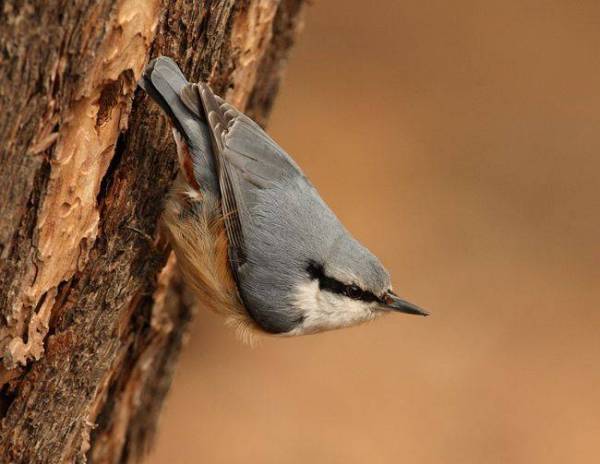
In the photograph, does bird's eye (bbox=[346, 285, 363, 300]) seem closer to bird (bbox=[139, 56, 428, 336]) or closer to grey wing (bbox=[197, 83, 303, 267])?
bird (bbox=[139, 56, 428, 336])

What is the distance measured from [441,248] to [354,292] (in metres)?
2.98

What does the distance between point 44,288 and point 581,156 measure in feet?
16.2

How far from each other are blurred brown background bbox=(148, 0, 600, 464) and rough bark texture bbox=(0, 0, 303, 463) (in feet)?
5.65

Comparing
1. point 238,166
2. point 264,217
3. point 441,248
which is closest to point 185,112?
point 238,166

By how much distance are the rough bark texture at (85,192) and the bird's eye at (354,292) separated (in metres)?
0.67

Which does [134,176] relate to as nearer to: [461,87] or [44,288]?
[44,288]

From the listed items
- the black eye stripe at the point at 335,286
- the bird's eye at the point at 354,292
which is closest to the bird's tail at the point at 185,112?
the black eye stripe at the point at 335,286

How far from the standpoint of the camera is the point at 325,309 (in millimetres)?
2859

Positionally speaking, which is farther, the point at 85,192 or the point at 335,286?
the point at 335,286

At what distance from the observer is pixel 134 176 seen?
2.51 meters

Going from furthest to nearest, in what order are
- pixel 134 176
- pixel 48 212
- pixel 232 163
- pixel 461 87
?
pixel 461 87
pixel 232 163
pixel 134 176
pixel 48 212

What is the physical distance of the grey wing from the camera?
2.66 metres

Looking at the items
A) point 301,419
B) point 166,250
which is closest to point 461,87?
point 301,419

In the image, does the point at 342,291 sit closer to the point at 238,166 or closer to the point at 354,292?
the point at 354,292
